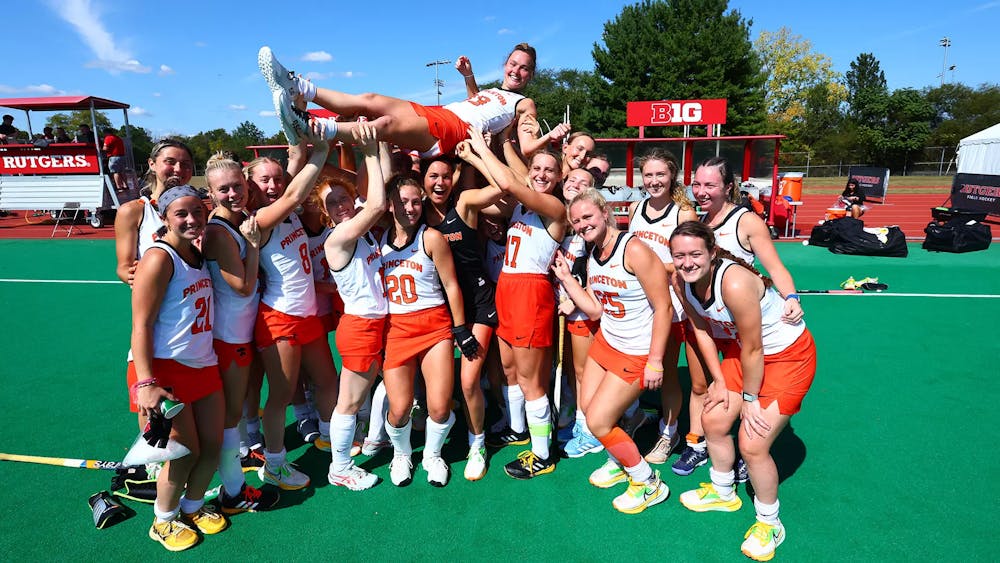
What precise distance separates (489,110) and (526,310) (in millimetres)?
1657

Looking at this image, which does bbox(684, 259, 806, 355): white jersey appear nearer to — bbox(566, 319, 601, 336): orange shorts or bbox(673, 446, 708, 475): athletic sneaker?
bbox(566, 319, 601, 336): orange shorts

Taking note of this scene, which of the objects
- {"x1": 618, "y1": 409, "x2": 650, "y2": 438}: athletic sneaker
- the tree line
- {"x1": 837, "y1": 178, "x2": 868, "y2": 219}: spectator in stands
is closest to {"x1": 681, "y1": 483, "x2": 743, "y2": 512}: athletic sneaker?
{"x1": 618, "y1": 409, "x2": 650, "y2": 438}: athletic sneaker

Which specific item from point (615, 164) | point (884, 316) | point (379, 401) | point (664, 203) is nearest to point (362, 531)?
point (379, 401)

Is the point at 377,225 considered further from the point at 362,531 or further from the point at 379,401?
the point at 362,531

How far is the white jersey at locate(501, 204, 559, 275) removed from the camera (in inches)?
147

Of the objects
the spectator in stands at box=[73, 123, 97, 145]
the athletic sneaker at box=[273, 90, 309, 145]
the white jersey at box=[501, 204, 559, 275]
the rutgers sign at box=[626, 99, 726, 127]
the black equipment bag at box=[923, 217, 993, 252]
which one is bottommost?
the black equipment bag at box=[923, 217, 993, 252]

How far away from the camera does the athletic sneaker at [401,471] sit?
12.1 feet

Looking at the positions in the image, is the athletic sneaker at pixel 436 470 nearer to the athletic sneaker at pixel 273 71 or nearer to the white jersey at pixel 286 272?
the white jersey at pixel 286 272

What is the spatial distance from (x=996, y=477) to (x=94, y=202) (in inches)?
816

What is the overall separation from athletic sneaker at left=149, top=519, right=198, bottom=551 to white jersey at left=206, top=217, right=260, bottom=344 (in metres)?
1.09

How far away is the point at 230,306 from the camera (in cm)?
321

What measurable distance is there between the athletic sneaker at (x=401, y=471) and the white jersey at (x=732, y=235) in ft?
8.48

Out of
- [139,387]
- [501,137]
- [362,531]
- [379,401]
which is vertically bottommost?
[362,531]

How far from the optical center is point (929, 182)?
30.6 metres
